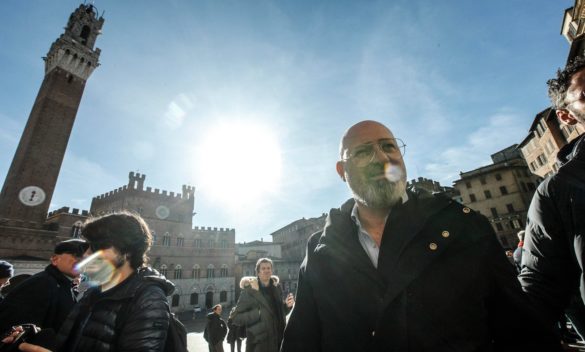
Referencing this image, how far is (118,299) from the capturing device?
212cm

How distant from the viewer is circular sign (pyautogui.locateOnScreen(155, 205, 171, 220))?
3280 cm

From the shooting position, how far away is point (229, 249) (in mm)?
36594

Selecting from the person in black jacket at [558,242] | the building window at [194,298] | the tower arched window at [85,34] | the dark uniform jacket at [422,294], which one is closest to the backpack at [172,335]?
the dark uniform jacket at [422,294]

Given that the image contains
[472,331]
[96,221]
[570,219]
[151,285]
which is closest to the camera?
[472,331]

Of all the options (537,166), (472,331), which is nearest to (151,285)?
(472,331)

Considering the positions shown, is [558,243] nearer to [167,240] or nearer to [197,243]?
[167,240]

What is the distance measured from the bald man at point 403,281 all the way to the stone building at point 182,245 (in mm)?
33088

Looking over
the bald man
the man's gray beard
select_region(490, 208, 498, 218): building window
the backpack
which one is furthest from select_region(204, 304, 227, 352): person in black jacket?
select_region(490, 208, 498, 218): building window

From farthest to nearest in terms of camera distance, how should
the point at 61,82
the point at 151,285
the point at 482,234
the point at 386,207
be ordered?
1. the point at 61,82
2. the point at 151,285
3. the point at 386,207
4. the point at 482,234

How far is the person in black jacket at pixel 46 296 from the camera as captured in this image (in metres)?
2.77

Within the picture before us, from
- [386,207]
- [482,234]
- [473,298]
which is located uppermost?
[386,207]

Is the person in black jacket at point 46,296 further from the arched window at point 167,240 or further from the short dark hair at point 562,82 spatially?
the arched window at point 167,240

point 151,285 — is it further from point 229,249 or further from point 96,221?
point 229,249

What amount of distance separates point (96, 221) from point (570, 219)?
3.80 m
